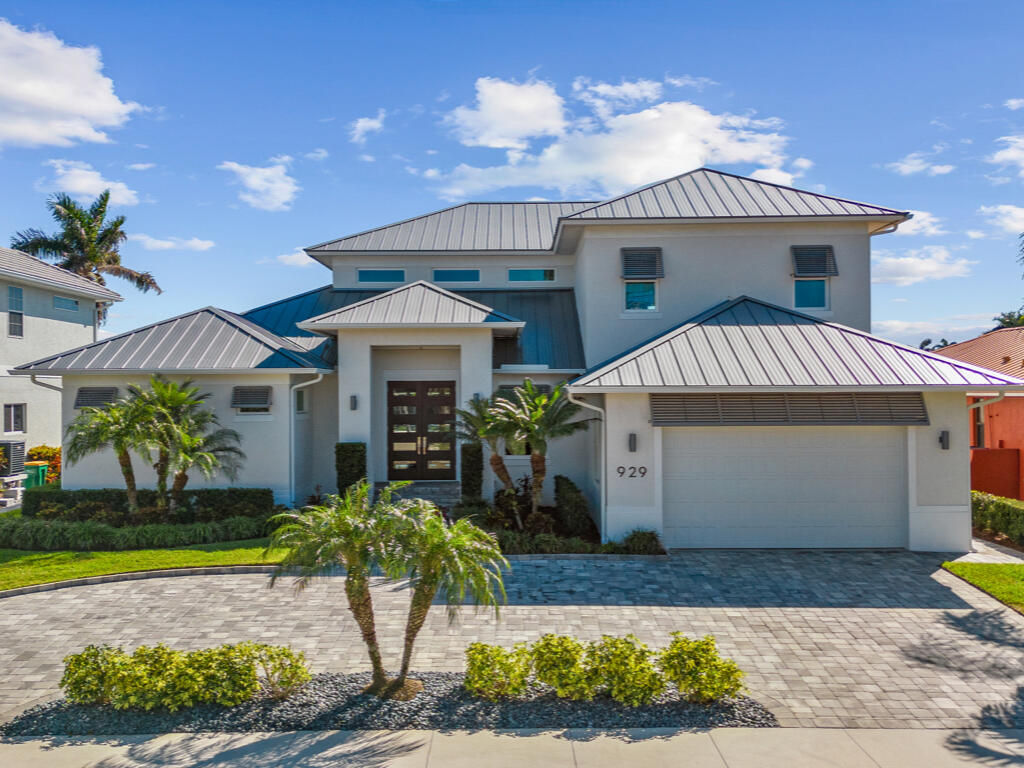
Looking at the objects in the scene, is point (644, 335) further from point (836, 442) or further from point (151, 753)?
point (151, 753)

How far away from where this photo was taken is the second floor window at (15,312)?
71.2 feet

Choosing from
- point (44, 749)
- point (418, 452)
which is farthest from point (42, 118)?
point (44, 749)

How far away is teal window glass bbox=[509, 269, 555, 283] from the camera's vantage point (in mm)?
19500

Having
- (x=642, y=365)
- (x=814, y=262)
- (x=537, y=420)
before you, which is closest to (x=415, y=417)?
(x=537, y=420)

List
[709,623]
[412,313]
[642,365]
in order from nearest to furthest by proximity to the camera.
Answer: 1. [709,623]
2. [642,365]
3. [412,313]

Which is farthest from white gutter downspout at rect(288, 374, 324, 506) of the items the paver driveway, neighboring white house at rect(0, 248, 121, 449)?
neighboring white house at rect(0, 248, 121, 449)

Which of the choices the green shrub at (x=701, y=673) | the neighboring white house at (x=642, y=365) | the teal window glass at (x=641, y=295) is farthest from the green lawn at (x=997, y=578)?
the teal window glass at (x=641, y=295)

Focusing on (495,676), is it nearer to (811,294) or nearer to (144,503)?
(144,503)

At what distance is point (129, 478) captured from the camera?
13.7 meters

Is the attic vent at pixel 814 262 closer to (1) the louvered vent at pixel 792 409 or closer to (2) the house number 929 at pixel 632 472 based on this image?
(1) the louvered vent at pixel 792 409

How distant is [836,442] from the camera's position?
39.8 feet

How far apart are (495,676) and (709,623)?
141 inches

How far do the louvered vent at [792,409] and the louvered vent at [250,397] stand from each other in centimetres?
885

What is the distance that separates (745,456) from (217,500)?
36.2 feet
